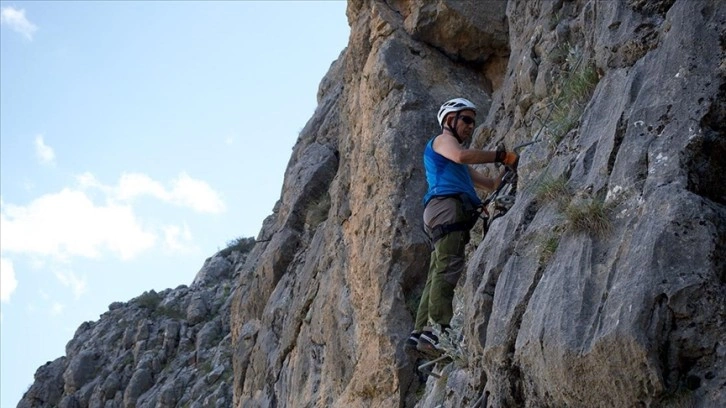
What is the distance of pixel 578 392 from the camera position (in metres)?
5.54

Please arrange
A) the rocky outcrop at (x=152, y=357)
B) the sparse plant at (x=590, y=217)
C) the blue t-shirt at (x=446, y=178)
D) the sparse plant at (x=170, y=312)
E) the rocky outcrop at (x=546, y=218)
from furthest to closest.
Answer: the sparse plant at (x=170, y=312)
the rocky outcrop at (x=152, y=357)
the blue t-shirt at (x=446, y=178)
the sparse plant at (x=590, y=217)
the rocky outcrop at (x=546, y=218)

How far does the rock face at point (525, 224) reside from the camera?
542 centimetres

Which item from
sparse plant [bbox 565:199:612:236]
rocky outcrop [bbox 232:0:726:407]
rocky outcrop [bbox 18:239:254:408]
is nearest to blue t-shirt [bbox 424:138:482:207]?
rocky outcrop [bbox 232:0:726:407]

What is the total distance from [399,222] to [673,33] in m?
5.19

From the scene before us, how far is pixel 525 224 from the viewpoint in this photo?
732cm

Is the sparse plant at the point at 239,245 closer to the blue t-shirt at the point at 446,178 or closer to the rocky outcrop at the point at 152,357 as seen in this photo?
the rocky outcrop at the point at 152,357

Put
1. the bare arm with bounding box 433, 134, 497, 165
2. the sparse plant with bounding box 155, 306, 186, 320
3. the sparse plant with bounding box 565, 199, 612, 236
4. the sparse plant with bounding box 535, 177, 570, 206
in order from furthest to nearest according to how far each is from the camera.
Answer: the sparse plant with bounding box 155, 306, 186, 320 → the bare arm with bounding box 433, 134, 497, 165 → the sparse plant with bounding box 535, 177, 570, 206 → the sparse plant with bounding box 565, 199, 612, 236

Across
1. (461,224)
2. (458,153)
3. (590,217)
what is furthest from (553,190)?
(461,224)

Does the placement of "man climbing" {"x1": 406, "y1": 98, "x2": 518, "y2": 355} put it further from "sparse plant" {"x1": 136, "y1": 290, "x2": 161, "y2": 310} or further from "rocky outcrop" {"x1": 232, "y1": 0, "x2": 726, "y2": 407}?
"sparse plant" {"x1": 136, "y1": 290, "x2": 161, "y2": 310}

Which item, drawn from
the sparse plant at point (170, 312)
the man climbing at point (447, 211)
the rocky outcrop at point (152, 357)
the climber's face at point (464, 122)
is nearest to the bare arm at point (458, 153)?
the man climbing at point (447, 211)

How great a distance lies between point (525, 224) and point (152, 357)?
2382 centimetres

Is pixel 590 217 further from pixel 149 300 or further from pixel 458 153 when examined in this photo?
pixel 149 300

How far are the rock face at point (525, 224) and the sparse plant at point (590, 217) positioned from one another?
1cm

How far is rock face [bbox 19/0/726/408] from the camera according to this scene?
17.8 ft
